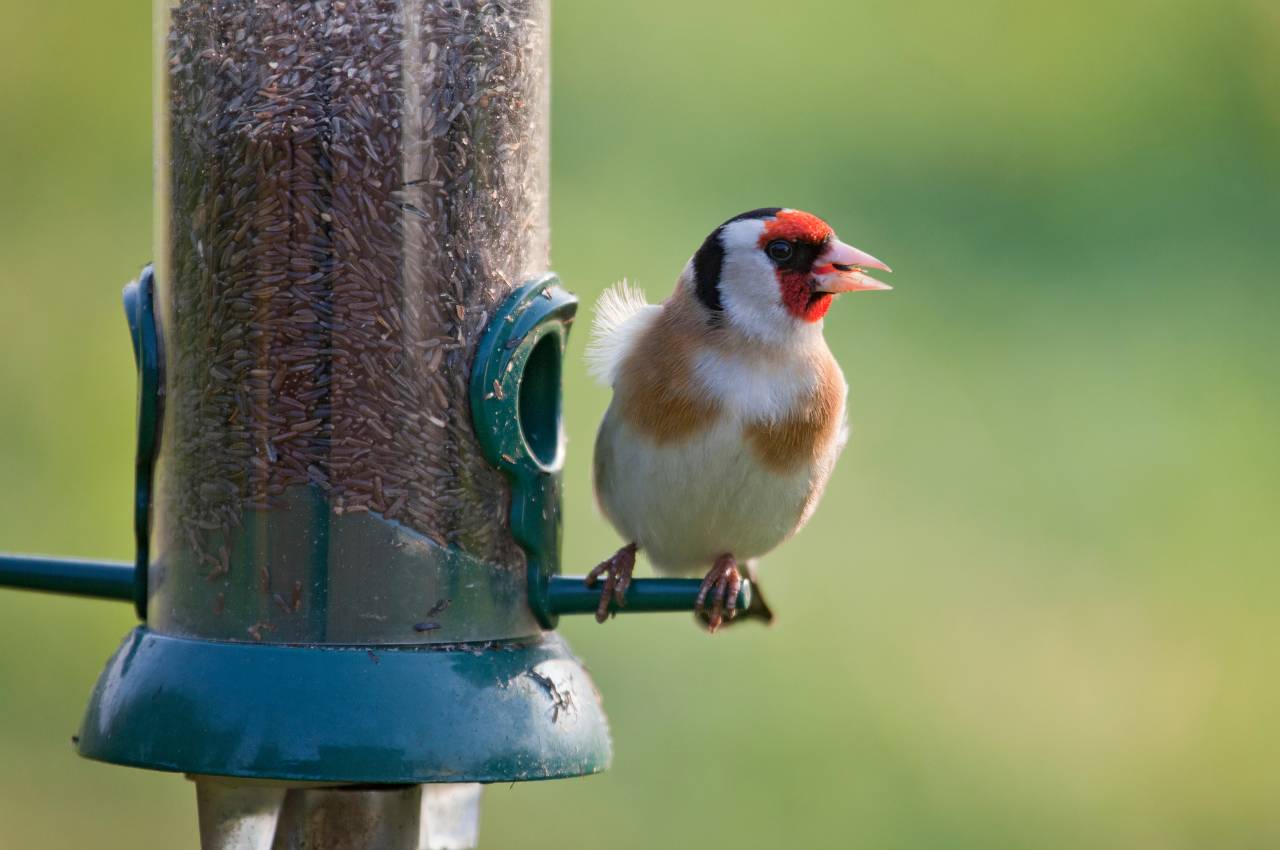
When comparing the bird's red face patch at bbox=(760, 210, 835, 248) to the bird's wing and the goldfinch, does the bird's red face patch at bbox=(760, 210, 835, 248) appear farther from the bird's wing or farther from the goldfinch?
the bird's wing

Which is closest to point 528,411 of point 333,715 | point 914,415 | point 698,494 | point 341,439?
point 698,494

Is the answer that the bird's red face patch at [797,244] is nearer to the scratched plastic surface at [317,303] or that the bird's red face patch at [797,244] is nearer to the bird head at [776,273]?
the bird head at [776,273]

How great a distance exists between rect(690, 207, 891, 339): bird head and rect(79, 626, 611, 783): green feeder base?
3.99 ft

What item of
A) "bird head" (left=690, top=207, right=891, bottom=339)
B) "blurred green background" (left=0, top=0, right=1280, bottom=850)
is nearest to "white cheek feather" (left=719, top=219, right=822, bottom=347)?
"bird head" (left=690, top=207, right=891, bottom=339)

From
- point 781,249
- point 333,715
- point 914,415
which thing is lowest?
point 914,415

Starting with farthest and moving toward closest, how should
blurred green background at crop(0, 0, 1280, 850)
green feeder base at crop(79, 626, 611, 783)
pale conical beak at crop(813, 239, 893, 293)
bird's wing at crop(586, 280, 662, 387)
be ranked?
blurred green background at crop(0, 0, 1280, 850) → bird's wing at crop(586, 280, 662, 387) → pale conical beak at crop(813, 239, 893, 293) → green feeder base at crop(79, 626, 611, 783)

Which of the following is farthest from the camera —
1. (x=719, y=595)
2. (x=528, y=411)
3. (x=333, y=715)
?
(x=528, y=411)

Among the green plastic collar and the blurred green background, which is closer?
the green plastic collar

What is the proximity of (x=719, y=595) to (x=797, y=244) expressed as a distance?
1.00m

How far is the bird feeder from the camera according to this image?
4398mm

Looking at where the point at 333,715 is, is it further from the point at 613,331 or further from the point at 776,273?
the point at 776,273

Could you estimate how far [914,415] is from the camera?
1014 centimetres

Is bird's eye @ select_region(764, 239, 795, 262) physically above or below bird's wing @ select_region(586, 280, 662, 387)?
above

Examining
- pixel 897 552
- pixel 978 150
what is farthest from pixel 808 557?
pixel 978 150
